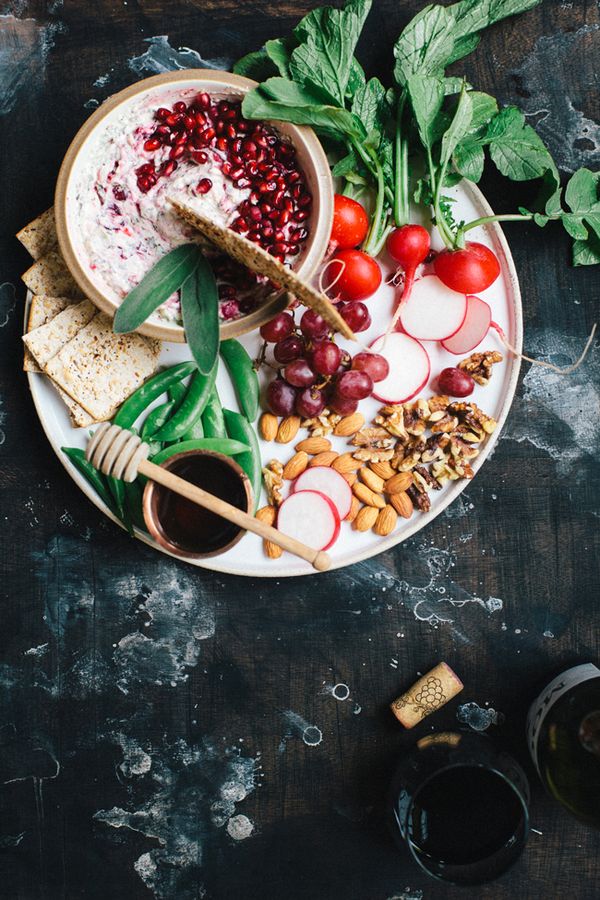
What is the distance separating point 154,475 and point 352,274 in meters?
0.64

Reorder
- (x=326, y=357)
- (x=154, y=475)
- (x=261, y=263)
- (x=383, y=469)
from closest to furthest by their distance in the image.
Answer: (x=261, y=263), (x=154, y=475), (x=326, y=357), (x=383, y=469)

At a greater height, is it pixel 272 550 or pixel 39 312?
pixel 39 312

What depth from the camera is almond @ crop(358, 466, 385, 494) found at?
1.71 metres

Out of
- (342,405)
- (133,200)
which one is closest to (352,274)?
(342,405)

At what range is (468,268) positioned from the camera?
5.33 feet

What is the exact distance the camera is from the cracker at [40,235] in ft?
5.51

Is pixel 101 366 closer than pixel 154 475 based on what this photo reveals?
No

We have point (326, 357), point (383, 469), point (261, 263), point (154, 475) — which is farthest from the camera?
point (383, 469)

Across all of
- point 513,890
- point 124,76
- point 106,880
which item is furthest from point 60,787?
point 124,76

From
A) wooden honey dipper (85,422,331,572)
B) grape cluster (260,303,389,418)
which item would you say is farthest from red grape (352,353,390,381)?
wooden honey dipper (85,422,331,572)

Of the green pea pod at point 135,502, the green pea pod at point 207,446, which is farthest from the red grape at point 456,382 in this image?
the green pea pod at point 135,502

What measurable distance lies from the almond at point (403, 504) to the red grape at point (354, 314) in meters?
0.41

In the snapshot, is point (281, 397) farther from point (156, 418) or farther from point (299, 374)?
point (156, 418)

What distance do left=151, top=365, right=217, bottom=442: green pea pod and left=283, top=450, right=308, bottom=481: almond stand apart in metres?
0.25
